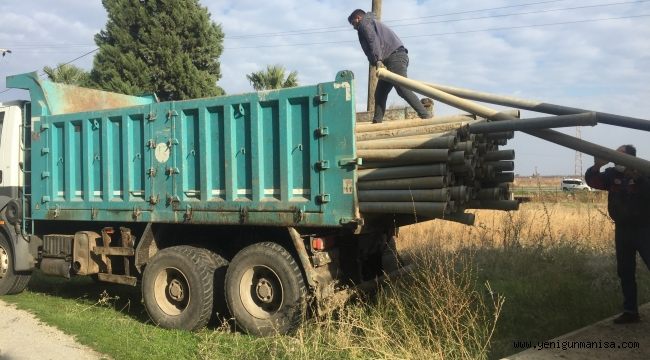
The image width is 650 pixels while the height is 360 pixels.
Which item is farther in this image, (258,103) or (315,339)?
(258,103)

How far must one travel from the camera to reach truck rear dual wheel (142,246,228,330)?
6066mm

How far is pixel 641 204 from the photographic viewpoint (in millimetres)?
5172

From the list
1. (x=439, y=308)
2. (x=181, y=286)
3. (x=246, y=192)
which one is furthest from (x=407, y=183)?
(x=181, y=286)

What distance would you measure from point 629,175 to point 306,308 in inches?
131

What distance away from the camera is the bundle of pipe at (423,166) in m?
4.80

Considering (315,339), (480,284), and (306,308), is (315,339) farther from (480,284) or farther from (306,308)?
(480,284)

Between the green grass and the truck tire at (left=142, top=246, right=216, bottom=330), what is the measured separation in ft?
0.62

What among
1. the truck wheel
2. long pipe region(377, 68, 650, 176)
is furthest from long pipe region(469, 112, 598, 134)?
the truck wheel

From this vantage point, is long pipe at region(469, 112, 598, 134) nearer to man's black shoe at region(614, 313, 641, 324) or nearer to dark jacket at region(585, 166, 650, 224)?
dark jacket at region(585, 166, 650, 224)

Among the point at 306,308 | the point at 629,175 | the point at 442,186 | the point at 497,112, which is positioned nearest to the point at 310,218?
the point at 306,308

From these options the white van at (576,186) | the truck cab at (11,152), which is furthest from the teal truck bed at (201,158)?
the white van at (576,186)

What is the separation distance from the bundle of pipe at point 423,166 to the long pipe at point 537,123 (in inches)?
6.5

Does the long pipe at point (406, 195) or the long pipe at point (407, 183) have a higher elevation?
the long pipe at point (407, 183)

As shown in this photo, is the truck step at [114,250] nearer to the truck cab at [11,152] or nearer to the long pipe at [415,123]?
the truck cab at [11,152]
